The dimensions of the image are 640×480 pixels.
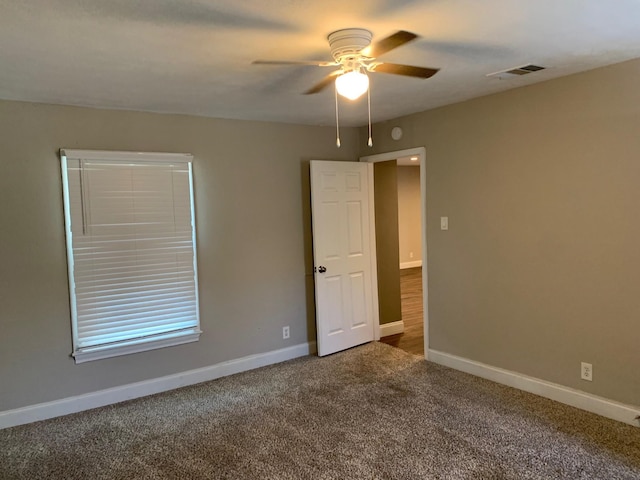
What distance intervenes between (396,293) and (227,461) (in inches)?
121

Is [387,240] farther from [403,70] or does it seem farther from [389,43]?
[389,43]

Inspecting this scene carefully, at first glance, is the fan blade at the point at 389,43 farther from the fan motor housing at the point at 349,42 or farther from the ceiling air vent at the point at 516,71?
the ceiling air vent at the point at 516,71

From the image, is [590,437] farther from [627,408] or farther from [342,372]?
[342,372]

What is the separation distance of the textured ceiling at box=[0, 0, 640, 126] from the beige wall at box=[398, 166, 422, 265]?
6.65m

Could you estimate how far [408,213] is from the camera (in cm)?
1023

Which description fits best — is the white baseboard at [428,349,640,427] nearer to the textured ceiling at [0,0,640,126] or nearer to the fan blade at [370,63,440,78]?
the textured ceiling at [0,0,640,126]

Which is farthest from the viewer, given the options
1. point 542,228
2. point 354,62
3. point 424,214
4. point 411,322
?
point 411,322

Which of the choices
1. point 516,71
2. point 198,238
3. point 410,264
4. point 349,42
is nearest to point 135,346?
point 198,238

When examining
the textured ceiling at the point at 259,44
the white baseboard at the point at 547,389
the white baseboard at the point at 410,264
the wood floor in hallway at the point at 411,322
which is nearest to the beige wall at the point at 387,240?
the wood floor in hallway at the point at 411,322

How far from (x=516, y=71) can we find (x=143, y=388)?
374 centimetres

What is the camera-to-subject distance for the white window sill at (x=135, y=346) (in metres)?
3.50

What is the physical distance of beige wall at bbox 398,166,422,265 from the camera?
33.2ft

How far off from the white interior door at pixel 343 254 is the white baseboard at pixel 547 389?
942 millimetres

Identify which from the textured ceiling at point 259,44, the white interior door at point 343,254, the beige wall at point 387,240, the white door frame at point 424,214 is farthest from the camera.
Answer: the beige wall at point 387,240
